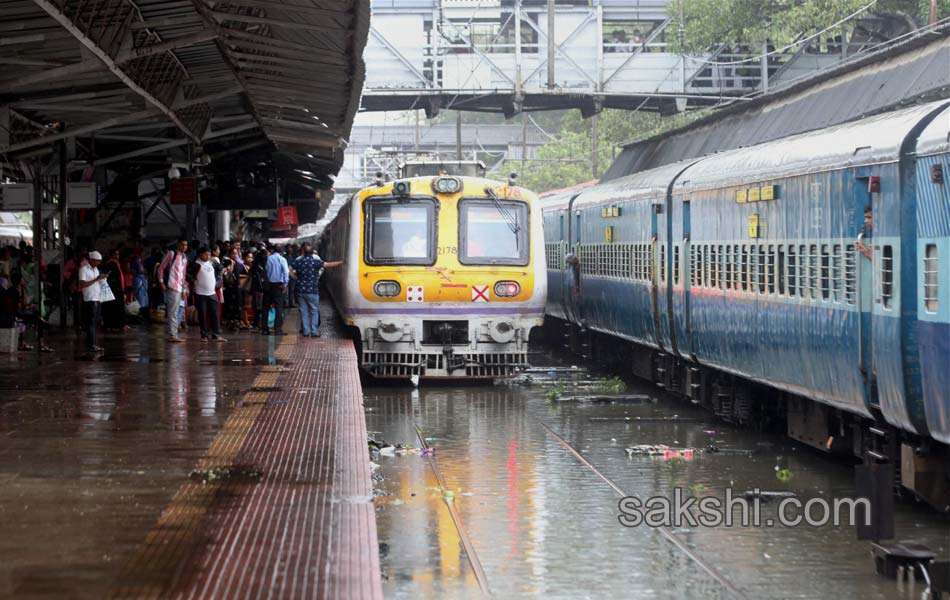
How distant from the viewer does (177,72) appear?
1880 cm

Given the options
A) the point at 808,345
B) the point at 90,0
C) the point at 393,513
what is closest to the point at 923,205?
the point at 808,345

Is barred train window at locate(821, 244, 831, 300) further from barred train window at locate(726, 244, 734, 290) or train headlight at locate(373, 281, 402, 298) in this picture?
train headlight at locate(373, 281, 402, 298)

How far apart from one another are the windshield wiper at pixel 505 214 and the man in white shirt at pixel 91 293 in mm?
5414

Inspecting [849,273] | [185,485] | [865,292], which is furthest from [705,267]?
[185,485]

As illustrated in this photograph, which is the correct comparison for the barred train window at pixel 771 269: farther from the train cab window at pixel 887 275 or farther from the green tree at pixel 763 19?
the green tree at pixel 763 19

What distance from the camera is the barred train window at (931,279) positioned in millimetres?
9938

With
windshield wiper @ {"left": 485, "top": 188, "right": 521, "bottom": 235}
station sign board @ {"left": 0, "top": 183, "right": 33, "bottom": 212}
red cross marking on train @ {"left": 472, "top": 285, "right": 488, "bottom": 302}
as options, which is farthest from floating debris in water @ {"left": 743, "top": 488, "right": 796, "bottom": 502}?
station sign board @ {"left": 0, "top": 183, "right": 33, "bottom": 212}

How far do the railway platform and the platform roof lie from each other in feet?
10.8

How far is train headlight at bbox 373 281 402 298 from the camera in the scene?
20547 millimetres

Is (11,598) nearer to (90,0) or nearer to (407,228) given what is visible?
(90,0)

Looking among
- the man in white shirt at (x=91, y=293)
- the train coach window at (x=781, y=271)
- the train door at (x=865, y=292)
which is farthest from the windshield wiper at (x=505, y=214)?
the train door at (x=865, y=292)

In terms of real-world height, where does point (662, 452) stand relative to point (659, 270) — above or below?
below

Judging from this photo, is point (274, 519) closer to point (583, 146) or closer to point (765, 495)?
point (765, 495)
